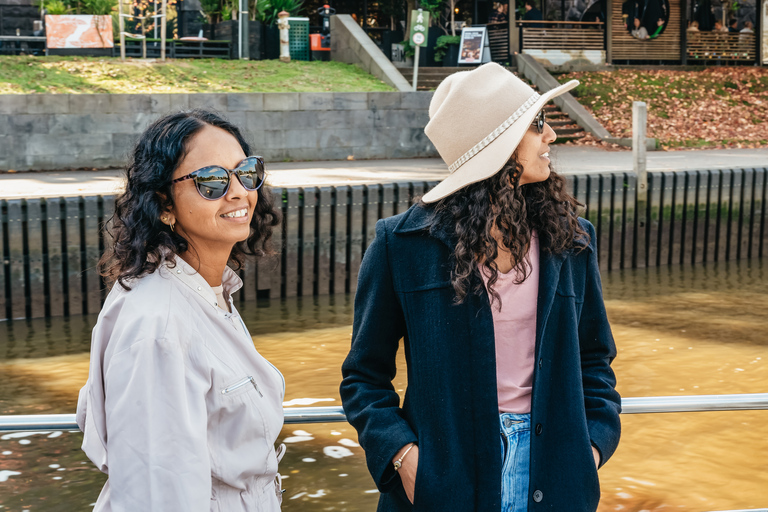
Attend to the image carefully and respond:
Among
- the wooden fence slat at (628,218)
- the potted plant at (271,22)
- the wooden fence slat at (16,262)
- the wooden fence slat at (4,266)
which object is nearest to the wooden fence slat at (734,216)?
the wooden fence slat at (628,218)

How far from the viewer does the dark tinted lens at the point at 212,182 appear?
1.82 metres

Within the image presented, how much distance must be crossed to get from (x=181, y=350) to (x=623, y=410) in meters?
1.09

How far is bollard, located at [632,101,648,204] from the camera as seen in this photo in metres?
11.7

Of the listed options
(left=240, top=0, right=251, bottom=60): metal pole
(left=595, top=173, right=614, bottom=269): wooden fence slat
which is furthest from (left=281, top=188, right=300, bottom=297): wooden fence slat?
(left=240, top=0, right=251, bottom=60): metal pole

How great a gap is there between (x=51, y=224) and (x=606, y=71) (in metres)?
17.5

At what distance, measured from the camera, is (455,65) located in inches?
856

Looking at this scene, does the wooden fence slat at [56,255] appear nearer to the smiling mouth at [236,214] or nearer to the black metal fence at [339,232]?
the black metal fence at [339,232]

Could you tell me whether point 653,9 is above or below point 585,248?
above

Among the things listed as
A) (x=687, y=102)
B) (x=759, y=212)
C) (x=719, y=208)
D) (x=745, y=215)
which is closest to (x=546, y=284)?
(x=719, y=208)

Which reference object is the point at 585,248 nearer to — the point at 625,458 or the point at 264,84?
the point at 625,458

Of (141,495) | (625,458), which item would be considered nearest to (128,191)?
(141,495)

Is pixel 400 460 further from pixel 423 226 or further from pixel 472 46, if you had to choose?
pixel 472 46

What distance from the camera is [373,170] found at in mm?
12992

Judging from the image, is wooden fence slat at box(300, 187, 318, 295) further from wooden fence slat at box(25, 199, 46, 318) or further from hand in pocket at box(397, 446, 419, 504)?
hand in pocket at box(397, 446, 419, 504)
